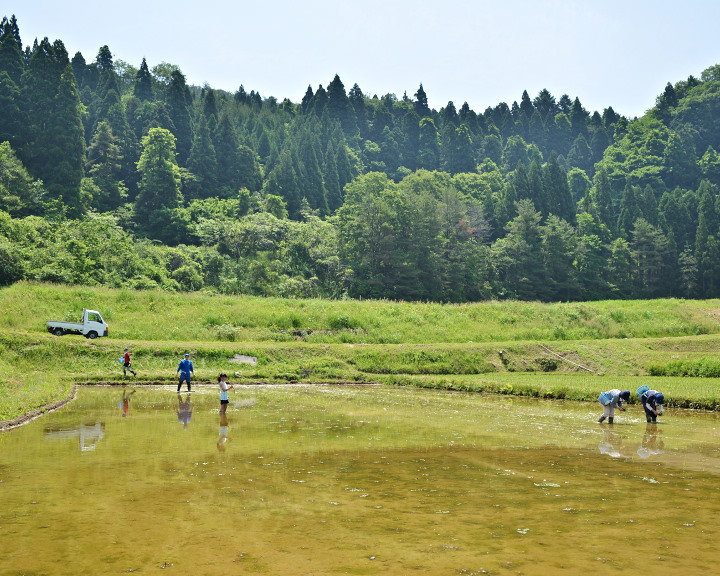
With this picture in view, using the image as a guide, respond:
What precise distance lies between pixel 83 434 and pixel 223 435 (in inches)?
144

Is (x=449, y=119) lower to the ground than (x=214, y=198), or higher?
higher

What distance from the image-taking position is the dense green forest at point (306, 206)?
74562 millimetres

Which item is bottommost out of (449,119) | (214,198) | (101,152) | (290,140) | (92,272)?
(92,272)

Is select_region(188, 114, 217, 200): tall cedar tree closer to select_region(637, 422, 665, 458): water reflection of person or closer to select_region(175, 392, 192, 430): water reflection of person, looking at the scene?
select_region(175, 392, 192, 430): water reflection of person

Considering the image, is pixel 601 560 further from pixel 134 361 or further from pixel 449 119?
pixel 449 119

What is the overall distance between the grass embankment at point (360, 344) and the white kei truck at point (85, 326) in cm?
113

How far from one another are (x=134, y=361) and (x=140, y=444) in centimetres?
1877

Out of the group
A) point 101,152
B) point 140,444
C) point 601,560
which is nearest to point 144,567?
point 601,560

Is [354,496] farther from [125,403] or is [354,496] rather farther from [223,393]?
[125,403]

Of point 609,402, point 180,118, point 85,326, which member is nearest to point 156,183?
point 180,118

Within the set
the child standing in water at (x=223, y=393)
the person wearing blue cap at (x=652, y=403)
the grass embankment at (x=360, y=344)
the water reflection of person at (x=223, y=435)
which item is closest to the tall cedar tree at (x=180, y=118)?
the grass embankment at (x=360, y=344)

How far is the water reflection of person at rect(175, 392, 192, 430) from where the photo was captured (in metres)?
19.7

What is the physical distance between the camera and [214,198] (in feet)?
335

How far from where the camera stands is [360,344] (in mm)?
40375
